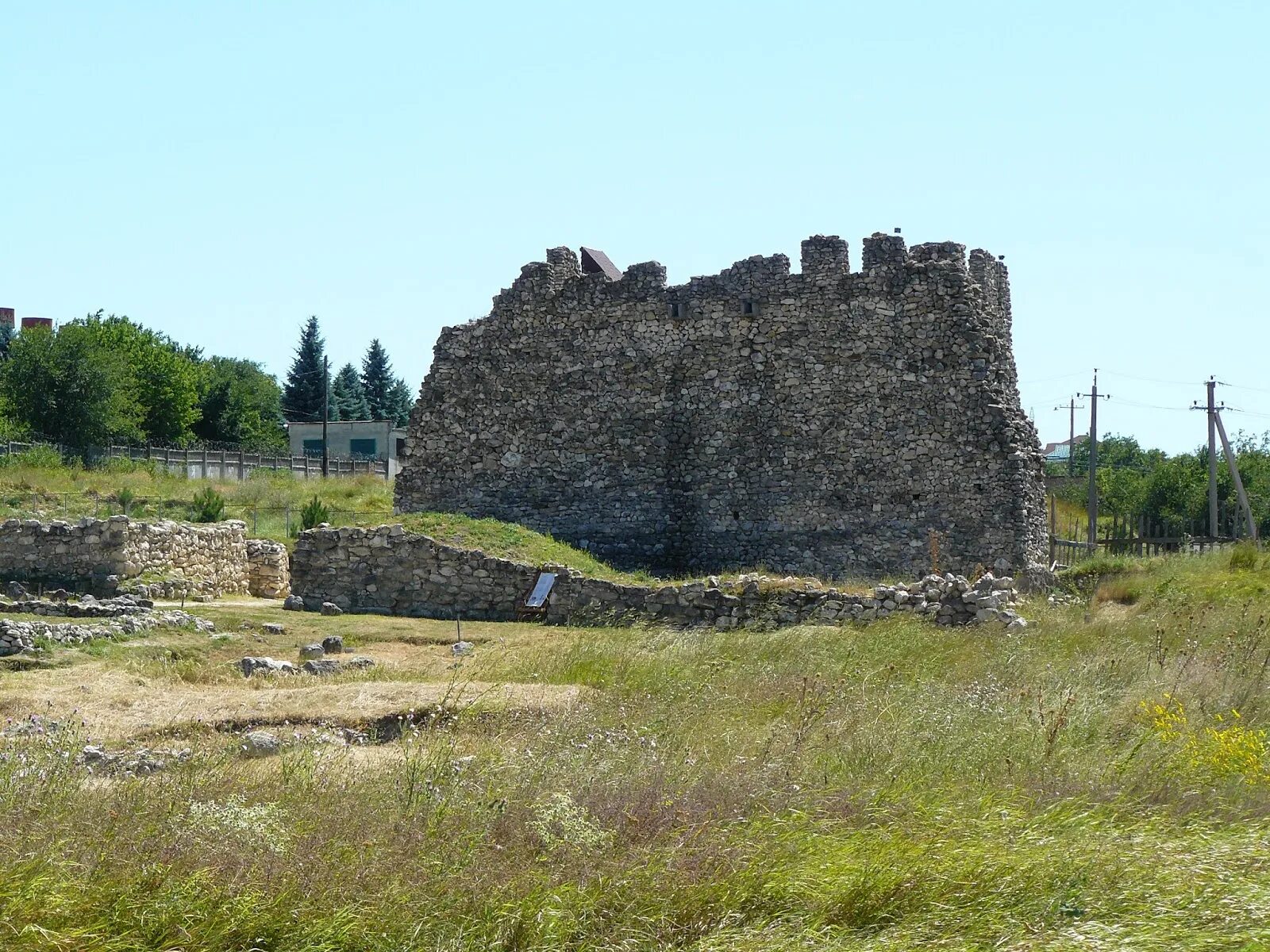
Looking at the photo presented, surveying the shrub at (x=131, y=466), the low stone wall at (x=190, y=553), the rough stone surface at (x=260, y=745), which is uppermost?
the shrub at (x=131, y=466)

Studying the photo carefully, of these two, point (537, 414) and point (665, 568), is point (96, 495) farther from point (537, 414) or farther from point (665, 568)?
point (665, 568)

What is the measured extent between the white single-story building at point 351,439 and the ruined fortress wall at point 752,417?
3903 centimetres

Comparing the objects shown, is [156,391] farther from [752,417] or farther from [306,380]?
[752,417]

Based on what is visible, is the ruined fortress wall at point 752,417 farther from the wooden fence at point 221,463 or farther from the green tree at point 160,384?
the green tree at point 160,384

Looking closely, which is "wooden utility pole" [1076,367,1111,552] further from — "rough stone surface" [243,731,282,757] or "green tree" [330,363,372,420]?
"green tree" [330,363,372,420]

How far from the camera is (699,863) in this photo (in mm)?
7023

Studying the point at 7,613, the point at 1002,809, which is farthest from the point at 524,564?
the point at 1002,809

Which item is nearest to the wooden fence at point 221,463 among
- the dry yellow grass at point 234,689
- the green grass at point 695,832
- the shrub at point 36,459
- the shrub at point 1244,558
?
the shrub at point 36,459

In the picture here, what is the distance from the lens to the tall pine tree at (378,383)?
8288cm

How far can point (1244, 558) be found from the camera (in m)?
22.9

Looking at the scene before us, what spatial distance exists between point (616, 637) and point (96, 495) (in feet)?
65.9

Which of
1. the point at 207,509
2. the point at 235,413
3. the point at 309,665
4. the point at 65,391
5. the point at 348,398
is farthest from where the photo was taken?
the point at 348,398

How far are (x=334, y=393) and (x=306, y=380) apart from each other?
2383mm

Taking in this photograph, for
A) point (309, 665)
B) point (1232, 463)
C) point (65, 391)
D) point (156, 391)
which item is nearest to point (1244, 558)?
point (1232, 463)
